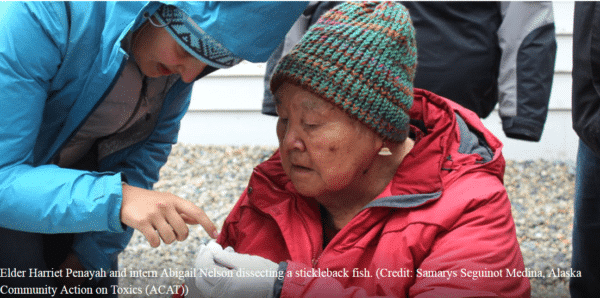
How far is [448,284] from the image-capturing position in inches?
57.7

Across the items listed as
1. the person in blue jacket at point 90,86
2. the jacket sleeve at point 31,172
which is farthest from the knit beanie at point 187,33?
the jacket sleeve at point 31,172

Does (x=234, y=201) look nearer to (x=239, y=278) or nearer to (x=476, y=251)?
(x=239, y=278)

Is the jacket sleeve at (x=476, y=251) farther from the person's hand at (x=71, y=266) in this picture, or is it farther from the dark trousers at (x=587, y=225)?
the person's hand at (x=71, y=266)

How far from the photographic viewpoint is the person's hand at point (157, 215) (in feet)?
4.80

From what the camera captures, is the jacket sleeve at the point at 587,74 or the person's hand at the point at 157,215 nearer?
the person's hand at the point at 157,215

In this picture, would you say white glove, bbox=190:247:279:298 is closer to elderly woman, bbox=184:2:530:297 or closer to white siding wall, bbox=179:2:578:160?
elderly woman, bbox=184:2:530:297

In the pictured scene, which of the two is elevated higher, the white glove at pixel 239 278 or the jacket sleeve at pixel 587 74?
the jacket sleeve at pixel 587 74

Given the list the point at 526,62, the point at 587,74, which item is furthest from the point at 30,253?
the point at 526,62

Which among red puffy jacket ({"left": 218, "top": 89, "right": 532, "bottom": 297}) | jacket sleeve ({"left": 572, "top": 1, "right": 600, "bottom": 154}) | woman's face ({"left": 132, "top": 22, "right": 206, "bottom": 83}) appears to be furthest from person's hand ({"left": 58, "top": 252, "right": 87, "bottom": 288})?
jacket sleeve ({"left": 572, "top": 1, "right": 600, "bottom": 154})

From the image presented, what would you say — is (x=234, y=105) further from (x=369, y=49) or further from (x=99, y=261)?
(x=369, y=49)

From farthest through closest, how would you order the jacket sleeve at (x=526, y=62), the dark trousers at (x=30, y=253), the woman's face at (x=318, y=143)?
the jacket sleeve at (x=526, y=62)
the dark trousers at (x=30, y=253)
the woman's face at (x=318, y=143)

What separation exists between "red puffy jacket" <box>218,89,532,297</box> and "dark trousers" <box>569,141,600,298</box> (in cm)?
57

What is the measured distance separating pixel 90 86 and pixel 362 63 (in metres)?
0.86

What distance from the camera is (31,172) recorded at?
1.49m
